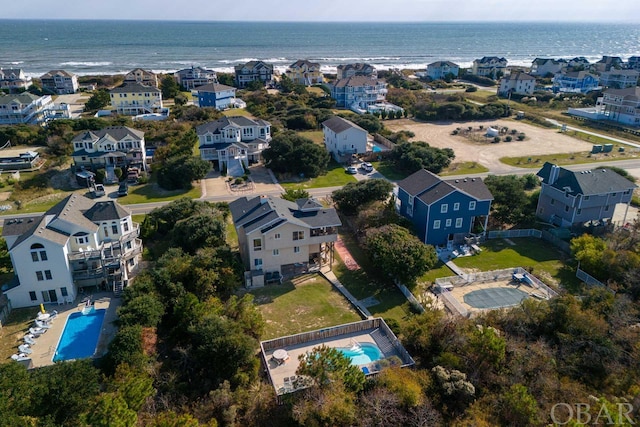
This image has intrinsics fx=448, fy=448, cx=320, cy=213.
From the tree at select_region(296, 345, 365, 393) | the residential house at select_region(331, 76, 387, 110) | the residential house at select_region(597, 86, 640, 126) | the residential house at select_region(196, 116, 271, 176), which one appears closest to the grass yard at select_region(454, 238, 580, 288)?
the tree at select_region(296, 345, 365, 393)

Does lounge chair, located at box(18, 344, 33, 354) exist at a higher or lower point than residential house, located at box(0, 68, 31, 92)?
lower

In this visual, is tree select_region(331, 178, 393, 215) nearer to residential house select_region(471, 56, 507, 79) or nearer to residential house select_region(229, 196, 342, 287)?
residential house select_region(229, 196, 342, 287)

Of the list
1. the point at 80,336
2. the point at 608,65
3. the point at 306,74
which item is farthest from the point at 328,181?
the point at 608,65

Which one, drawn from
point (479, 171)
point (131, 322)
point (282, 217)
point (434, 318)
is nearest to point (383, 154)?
point (479, 171)

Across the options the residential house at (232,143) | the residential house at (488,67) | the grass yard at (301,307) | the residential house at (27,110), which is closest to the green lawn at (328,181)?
the residential house at (232,143)

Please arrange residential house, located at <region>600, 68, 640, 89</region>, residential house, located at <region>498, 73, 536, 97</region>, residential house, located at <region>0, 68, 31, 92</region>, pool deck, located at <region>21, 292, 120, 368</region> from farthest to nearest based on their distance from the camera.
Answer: residential house, located at <region>600, 68, 640, 89</region> < residential house, located at <region>498, 73, 536, 97</region> < residential house, located at <region>0, 68, 31, 92</region> < pool deck, located at <region>21, 292, 120, 368</region>

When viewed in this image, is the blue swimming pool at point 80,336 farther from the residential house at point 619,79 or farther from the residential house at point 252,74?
the residential house at point 619,79
